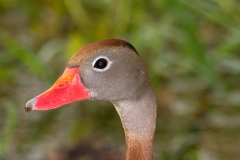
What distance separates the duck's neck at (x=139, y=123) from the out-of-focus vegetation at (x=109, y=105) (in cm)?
90

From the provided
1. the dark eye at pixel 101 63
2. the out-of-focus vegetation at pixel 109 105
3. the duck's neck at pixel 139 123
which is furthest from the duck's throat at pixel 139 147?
the out-of-focus vegetation at pixel 109 105

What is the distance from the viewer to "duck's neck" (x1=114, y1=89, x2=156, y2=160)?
1.90 metres

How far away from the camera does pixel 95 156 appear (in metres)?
3.01

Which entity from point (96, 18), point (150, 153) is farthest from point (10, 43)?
point (150, 153)

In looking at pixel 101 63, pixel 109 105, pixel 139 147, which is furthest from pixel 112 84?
pixel 109 105

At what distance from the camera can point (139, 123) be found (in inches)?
75.1

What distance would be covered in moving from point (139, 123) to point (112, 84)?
136 millimetres

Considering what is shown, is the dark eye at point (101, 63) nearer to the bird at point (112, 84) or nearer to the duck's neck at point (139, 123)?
the bird at point (112, 84)

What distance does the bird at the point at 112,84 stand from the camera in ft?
6.15

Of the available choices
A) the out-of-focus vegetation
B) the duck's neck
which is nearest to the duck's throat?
the duck's neck

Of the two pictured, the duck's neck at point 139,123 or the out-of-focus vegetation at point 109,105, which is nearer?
the duck's neck at point 139,123

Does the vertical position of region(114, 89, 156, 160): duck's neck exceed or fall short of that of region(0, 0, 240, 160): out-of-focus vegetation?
it falls short

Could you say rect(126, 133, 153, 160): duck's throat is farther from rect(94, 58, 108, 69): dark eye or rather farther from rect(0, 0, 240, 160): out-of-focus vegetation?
rect(0, 0, 240, 160): out-of-focus vegetation

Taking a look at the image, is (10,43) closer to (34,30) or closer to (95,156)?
(95,156)
